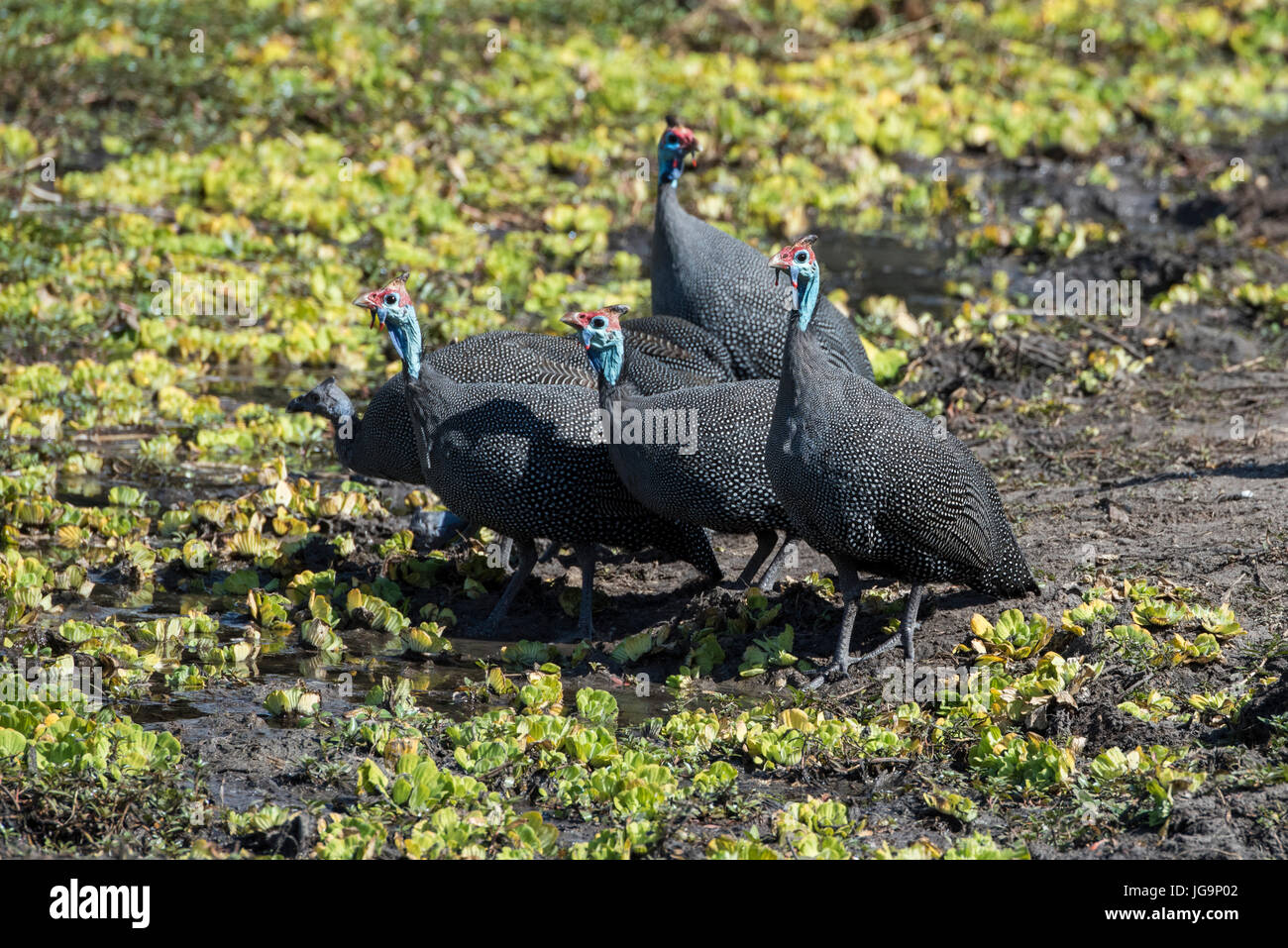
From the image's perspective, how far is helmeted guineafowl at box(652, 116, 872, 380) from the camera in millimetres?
7707

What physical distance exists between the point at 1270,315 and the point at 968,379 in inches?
77.6

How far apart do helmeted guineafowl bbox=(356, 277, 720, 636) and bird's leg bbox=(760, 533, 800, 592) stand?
218 millimetres

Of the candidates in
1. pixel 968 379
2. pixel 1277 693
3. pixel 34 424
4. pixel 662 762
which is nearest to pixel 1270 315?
pixel 968 379

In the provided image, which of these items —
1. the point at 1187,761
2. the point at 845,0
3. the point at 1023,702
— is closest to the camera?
the point at 1187,761

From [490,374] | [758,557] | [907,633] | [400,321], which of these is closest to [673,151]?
[490,374]

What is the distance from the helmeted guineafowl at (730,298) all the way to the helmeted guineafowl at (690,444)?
1.17 metres

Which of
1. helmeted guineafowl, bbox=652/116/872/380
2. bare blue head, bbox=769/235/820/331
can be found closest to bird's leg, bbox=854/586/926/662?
bare blue head, bbox=769/235/820/331

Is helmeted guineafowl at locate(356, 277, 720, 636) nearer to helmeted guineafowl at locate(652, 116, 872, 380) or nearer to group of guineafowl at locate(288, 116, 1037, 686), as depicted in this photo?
group of guineafowl at locate(288, 116, 1037, 686)

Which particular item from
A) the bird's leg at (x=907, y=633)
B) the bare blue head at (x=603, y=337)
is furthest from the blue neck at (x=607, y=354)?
the bird's leg at (x=907, y=633)

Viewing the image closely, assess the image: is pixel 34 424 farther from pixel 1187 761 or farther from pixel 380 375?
pixel 1187 761

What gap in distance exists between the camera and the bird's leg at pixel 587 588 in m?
6.57

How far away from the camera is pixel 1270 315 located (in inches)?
373
